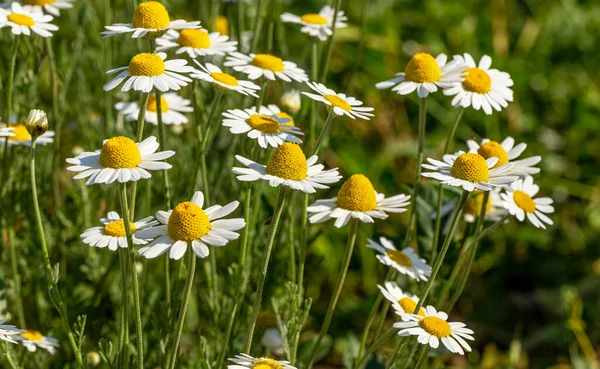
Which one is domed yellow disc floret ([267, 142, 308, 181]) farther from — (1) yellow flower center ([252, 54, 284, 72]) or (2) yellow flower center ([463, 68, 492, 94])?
(2) yellow flower center ([463, 68, 492, 94])

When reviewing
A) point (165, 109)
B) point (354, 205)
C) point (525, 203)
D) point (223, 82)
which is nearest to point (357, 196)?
point (354, 205)

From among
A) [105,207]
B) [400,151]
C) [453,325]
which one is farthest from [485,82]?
[400,151]

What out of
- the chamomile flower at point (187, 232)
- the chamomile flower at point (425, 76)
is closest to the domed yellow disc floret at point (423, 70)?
the chamomile flower at point (425, 76)

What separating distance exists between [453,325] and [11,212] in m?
1.09

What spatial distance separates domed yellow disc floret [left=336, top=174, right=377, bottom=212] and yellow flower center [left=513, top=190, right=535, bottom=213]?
1.27ft

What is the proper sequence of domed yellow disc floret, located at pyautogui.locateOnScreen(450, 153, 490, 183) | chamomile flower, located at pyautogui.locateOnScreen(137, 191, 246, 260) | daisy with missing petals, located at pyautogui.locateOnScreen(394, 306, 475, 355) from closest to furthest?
chamomile flower, located at pyautogui.locateOnScreen(137, 191, 246, 260)
daisy with missing petals, located at pyautogui.locateOnScreen(394, 306, 475, 355)
domed yellow disc floret, located at pyautogui.locateOnScreen(450, 153, 490, 183)

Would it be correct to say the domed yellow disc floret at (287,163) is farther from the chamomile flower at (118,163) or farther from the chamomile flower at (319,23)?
the chamomile flower at (319,23)

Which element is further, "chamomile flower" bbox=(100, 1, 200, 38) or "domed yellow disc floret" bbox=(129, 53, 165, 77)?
"chamomile flower" bbox=(100, 1, 200, 38)

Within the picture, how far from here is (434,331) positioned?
133 centimetres

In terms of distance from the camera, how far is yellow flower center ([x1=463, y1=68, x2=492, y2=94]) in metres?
1.71

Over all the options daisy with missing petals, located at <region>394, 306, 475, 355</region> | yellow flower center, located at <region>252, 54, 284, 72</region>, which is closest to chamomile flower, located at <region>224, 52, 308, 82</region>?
yellow flower center, located at <region>252, 54, 284, 72</region>

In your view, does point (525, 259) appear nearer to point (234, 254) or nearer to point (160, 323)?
point (234, 254)

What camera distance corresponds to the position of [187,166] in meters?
2.15

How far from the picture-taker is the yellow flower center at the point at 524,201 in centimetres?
169
